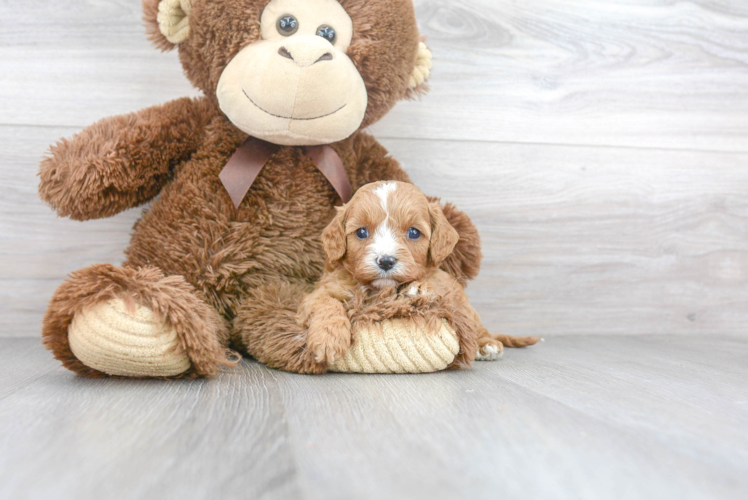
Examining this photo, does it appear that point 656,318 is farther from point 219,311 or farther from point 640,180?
point 219,311

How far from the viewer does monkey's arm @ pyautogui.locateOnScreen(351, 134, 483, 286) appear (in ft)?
3.79

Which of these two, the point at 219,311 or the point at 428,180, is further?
the point at 428,180

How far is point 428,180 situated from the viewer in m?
1.49

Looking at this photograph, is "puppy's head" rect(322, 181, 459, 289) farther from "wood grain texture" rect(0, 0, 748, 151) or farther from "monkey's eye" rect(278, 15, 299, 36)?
"wood grain texture" rect(0, 0, 748, 151)

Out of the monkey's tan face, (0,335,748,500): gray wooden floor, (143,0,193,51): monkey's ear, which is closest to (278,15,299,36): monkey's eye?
the monkey's tan face

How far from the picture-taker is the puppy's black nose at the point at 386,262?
95 cm

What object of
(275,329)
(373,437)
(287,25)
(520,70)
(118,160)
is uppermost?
(287,25)

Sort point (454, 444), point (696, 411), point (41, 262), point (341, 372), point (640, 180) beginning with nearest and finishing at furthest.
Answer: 1. point (454, 444)
2. point (696, 411)
3. point (341, 372)
4. point (41, 262)
5. point (640, 180)

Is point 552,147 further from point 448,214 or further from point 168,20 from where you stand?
point 168,20

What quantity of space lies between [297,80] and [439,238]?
0.37 m

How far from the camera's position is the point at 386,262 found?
95cm

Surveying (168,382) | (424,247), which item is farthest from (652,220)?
(168,382)

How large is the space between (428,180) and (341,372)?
69cm

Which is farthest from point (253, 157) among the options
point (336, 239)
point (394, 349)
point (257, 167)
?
point (394, 349)
